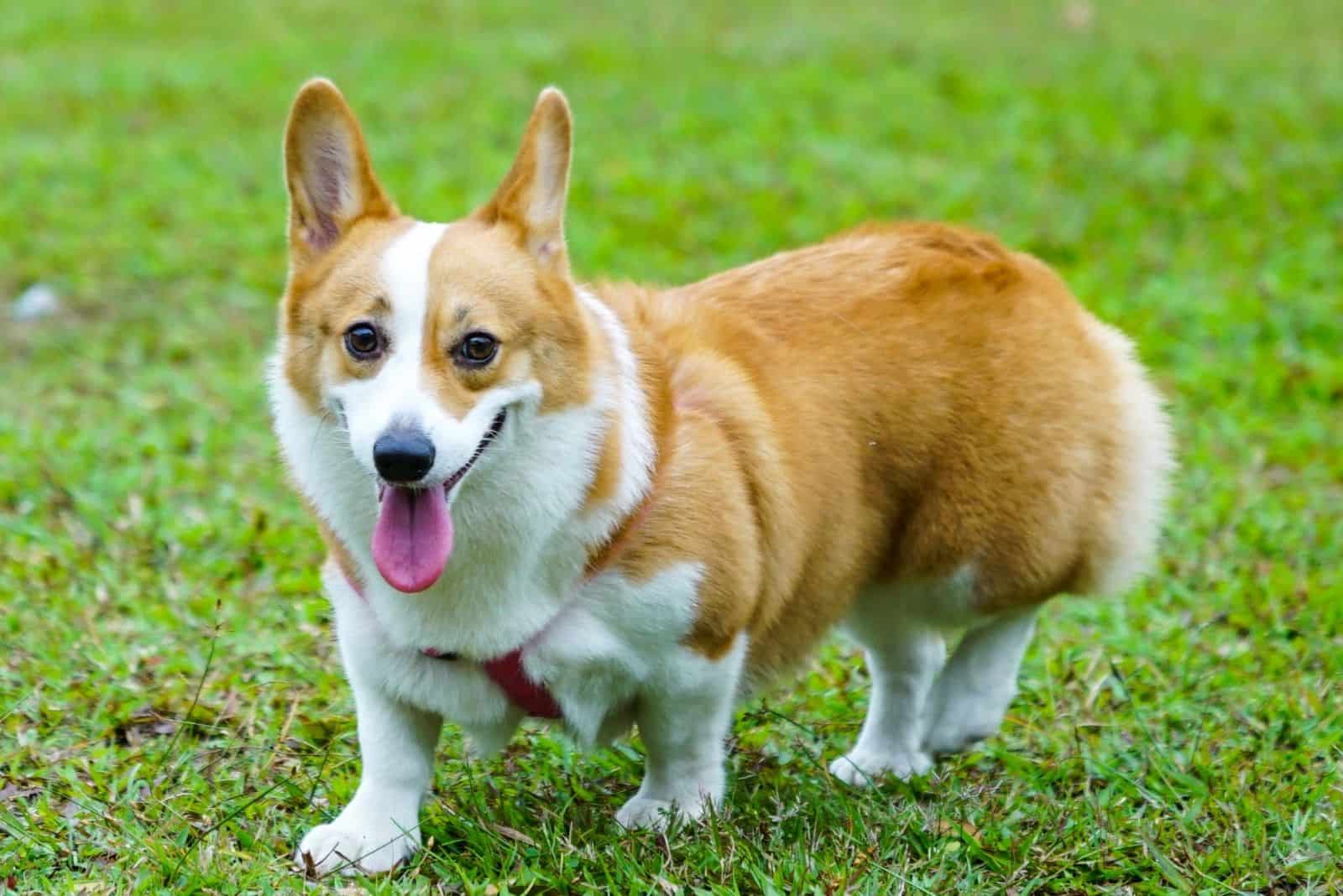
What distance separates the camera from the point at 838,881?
3.76 meters

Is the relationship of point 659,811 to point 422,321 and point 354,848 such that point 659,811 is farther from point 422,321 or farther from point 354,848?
point 422,321

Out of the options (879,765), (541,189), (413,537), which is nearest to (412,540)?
(413,537)

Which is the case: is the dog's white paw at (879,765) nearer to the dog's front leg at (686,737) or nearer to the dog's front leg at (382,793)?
the dog's front leg at (686,737)

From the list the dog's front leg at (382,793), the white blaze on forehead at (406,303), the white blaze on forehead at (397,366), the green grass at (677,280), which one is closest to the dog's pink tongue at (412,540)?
the white blaze on forehead at (397,366)

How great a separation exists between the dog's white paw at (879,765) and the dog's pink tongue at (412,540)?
154 centimetres

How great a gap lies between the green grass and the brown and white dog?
300 mm

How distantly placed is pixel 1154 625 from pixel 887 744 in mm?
1250

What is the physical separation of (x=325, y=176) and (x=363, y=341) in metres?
0.50

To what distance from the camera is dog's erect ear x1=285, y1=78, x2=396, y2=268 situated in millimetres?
3812

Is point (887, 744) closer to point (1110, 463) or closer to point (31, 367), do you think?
point (1110, 463)

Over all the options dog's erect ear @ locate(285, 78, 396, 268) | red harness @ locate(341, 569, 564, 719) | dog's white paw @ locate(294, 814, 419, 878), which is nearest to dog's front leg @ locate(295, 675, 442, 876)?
dog's white paw @ locate(294, 814, 419, 878)

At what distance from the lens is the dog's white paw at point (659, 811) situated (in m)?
4.07

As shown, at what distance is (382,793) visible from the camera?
157 inches

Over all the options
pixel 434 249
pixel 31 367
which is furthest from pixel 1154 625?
pixel 31 367
